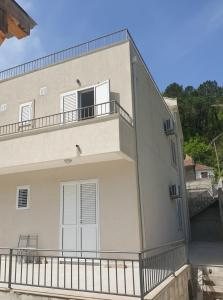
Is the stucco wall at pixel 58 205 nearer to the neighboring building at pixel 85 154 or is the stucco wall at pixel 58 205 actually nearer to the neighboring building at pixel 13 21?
the neighboring building at pixel 85 154

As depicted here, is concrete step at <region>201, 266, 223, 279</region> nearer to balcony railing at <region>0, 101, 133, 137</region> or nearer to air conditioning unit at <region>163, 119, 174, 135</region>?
balcony railing at <region>0, 101, 133, 137</region>

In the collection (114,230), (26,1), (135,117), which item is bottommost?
(114,230)

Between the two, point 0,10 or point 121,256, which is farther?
point 121,256

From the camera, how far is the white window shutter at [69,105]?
12.1m

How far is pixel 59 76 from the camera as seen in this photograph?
42.6 feet

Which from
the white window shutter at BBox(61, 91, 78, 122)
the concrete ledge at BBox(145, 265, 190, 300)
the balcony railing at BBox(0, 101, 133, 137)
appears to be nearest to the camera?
the concrete ledge at BBox(145, 265, 190, 300)

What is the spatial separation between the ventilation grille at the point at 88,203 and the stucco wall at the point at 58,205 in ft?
1.07

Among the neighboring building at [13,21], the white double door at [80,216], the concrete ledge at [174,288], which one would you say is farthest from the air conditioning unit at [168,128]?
the neighboring building at [13,21]

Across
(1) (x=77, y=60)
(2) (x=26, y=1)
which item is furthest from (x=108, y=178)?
(2) (x=26, y=1)

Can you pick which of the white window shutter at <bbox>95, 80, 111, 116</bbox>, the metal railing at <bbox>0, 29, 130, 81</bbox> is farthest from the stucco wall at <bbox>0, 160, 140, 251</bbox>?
the metal railing at <bbox>0, 29, 130, 81</bbox>

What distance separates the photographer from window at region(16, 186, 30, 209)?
12.5 metres

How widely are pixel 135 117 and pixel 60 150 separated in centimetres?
302

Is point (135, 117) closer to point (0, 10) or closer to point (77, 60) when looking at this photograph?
point (77, 60)

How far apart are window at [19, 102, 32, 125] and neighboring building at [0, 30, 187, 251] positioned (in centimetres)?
5
